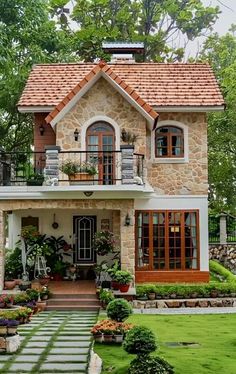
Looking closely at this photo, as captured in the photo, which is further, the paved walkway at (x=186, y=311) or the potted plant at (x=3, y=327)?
the paved walkway at (x=186, y=311)

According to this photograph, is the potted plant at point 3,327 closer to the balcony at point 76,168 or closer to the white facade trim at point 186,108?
the balcony at point 76,168

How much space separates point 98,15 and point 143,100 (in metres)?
15.5

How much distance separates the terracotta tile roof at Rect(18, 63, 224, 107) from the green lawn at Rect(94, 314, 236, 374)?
27.3 ft

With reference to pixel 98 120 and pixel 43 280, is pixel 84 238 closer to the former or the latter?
pixel 43 280

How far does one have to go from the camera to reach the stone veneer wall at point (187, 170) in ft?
68.0

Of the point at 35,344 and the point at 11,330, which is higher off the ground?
the point at 11,330

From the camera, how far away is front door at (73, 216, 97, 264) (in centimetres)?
2167

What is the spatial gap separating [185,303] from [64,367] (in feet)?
29.2

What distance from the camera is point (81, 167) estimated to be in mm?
18750

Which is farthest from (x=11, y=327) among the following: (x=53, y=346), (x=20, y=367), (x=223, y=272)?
(x=223, y=272)

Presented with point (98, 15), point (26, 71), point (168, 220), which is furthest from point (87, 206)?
point (98, 15)

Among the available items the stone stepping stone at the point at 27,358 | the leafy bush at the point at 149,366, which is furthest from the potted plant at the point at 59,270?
the leafy bush at the point at 149,366

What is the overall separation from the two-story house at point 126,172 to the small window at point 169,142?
1.4 inches

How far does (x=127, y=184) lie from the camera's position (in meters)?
18.2
